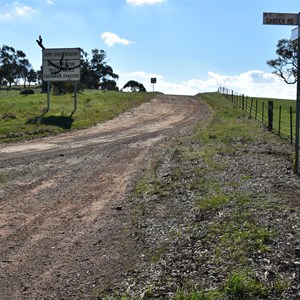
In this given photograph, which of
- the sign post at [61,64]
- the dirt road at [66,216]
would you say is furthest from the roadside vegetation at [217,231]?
the sign post at [61,64]

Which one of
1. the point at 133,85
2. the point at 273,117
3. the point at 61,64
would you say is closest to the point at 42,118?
the point at 61,64

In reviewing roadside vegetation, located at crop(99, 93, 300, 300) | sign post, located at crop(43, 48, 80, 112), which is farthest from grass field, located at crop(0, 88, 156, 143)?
roadside vegetation, located at crop(99, 93, 300, 300)

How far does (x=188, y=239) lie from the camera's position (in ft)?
20.8

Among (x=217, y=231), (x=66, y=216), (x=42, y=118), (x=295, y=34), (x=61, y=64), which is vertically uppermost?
(x=61, y=64)

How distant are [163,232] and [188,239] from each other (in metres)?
0.61

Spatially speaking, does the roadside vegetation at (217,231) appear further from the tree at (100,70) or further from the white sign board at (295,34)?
the tree at (100,70)

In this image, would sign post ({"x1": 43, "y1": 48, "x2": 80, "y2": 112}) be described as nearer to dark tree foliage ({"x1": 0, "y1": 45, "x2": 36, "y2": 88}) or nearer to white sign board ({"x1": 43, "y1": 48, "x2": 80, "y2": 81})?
white sign board ({"x1": 43, "y1": 48, "x2": 80, "y2": 81})

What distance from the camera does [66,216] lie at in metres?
7.94

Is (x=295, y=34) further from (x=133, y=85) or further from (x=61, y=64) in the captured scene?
(x=133, y=85)

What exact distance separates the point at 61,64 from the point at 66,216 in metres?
22.4

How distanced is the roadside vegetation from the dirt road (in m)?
0.42

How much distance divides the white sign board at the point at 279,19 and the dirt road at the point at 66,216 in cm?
483

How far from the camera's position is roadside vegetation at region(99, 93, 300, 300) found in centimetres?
479

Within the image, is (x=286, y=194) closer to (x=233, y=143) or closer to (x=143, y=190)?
(x=143, y=190)
